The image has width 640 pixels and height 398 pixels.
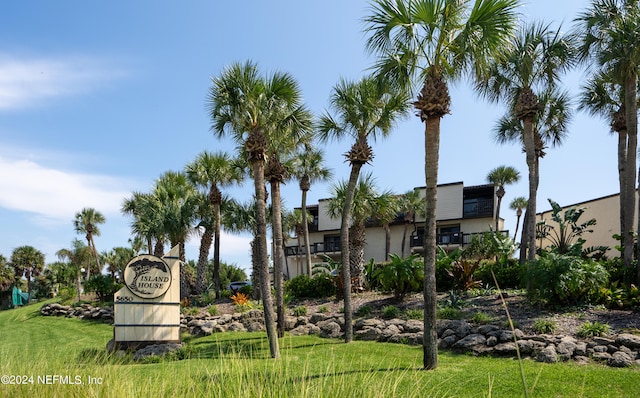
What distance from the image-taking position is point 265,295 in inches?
588

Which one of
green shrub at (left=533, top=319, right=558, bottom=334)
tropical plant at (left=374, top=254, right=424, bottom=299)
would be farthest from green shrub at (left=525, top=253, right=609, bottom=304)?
tropical plant at (left=374, top=254, right=424, bottom=299)

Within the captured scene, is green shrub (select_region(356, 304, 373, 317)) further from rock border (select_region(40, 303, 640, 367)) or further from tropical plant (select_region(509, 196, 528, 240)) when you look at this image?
tropical plant (select_region(509, 196, 528, 240))

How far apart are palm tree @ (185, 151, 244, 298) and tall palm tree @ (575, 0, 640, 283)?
1869 cm

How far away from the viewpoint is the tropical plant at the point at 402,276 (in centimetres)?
1969

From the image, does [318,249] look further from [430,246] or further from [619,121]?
[430,246]

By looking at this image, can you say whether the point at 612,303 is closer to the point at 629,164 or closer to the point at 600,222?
the point at 629,164

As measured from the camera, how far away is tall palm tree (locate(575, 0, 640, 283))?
17.8 metres

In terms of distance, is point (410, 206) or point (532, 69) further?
point (410, 206)

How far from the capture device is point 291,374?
4.36 m

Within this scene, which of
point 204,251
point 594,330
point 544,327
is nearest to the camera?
point 594,330

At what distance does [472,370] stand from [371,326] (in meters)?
6.28

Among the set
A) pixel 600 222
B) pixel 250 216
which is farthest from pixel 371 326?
pixel 600 222

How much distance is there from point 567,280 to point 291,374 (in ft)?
43.2

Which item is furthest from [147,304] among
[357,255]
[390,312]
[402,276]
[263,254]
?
A: [357,255]
